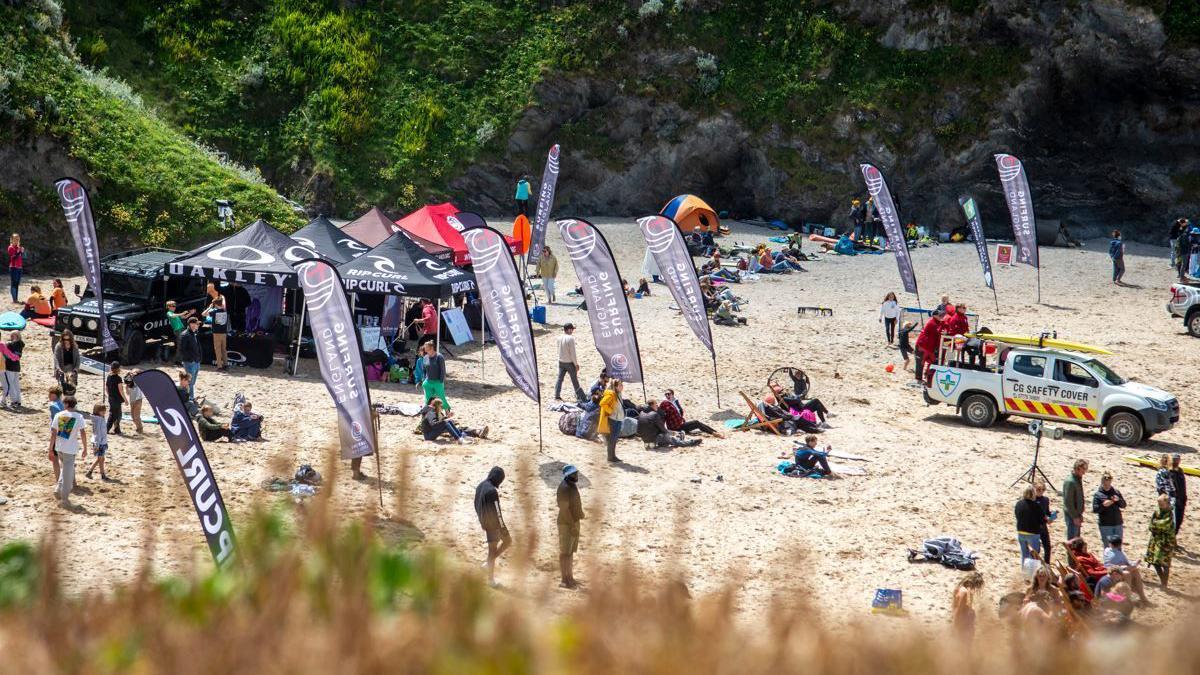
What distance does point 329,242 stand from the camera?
26.2 metres

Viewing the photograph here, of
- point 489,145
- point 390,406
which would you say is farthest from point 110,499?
point 489,145

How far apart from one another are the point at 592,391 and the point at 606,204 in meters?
24.4

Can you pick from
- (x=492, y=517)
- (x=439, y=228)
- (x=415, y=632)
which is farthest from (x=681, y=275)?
(x=415, y=632)

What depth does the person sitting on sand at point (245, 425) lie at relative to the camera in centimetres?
1859

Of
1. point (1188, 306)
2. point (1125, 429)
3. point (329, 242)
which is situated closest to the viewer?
point (1125, 429)

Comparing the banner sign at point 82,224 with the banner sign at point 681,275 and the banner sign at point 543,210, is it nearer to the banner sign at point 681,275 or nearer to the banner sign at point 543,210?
the banner sign at point 681,275

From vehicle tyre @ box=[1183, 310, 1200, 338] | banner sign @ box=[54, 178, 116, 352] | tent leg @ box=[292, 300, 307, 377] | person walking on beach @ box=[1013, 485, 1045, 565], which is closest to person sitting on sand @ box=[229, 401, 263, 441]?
banner sign @ box=[54, 178, 116, 352]

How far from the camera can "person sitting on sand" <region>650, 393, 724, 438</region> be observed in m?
20.2

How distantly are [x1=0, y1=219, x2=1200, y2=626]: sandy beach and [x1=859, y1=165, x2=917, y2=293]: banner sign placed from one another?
1.62 m

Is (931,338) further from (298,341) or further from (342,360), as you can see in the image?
(342,360)

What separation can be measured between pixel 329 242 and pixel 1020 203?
58.3 ft

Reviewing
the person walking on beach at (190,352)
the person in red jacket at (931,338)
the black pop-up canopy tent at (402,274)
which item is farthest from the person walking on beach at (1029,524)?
the person walking on beach at (190,352)

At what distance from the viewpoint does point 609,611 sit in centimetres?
511

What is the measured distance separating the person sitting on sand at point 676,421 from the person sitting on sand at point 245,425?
6.01m
